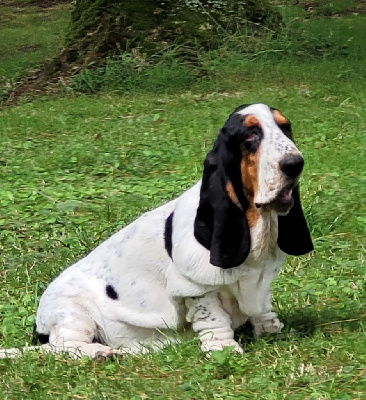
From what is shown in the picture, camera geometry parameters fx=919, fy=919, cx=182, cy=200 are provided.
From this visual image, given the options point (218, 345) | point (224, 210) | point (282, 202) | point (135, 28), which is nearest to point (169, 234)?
point (224, 210)

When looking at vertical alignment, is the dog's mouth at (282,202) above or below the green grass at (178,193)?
above

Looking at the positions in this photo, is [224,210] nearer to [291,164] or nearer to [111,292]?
[291,164]

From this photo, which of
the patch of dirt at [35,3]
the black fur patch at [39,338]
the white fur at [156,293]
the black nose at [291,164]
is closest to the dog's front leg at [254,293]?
the white fur at [156,293]

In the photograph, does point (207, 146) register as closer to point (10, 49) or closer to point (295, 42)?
point (295, 42)

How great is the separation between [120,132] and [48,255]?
335 centimetres

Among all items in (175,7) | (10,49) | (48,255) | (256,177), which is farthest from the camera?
(10,49)

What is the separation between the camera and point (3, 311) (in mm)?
5680

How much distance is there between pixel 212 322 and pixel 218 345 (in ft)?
0.35

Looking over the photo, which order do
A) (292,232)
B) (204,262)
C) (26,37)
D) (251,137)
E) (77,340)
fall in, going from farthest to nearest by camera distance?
(26,37)
(77,340)
(292,232)
(204,262)
(251,137)

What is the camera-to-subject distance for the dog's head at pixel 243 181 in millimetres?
3824

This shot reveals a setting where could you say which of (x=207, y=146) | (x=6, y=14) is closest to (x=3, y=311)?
(x=207, y=146)

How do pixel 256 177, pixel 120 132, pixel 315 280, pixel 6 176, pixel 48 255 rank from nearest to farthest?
pixel 256 177
pixel 315 280
pixel 48 255
pixel 6 176
pixel 120 132

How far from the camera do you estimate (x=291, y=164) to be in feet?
12.3

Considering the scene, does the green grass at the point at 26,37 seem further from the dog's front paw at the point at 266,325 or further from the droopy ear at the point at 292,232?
the droopy ear at the point at 292,232
